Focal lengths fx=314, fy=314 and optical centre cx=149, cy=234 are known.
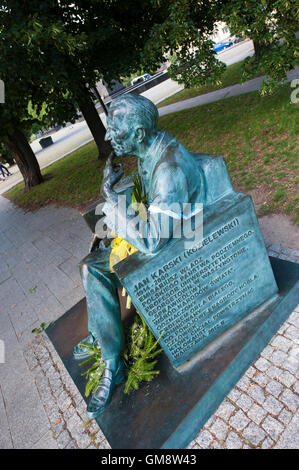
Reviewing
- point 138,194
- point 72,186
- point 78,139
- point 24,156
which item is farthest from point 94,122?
point 78,139

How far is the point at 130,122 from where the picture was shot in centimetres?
198

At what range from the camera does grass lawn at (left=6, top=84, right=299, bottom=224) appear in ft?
15.6

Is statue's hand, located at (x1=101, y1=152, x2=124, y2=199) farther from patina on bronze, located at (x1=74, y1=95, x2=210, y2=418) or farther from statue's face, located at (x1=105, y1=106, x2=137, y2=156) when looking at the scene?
statue's face, located at (x1=105, y1=106, x2=137, y2=156)

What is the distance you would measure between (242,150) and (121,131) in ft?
16.1

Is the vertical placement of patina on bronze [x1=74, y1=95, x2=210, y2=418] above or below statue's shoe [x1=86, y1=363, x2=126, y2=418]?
above

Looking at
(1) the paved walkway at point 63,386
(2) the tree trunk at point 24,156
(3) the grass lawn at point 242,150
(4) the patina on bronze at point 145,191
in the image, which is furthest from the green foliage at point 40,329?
(2) the tree trunk at point 24,156

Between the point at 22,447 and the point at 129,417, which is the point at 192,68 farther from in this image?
the point at 22,447

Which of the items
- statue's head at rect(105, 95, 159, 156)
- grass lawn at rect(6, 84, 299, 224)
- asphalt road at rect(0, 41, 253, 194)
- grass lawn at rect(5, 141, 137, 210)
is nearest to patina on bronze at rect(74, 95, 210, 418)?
statue's head at rect(105, 95, 159, 156)

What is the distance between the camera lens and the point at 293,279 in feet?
9.36

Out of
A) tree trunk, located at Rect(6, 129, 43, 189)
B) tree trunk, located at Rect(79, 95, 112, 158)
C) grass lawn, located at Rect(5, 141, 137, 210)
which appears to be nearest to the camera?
grass lawn, located at Rect(5, 141, 137, 210)

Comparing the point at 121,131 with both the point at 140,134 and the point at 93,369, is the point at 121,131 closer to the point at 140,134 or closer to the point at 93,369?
the point at 140,134

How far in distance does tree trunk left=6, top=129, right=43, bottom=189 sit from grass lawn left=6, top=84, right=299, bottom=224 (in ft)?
1.81

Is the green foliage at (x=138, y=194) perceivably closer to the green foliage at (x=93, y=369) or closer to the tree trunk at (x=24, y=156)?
the green foliage at (x=93, y=369)
